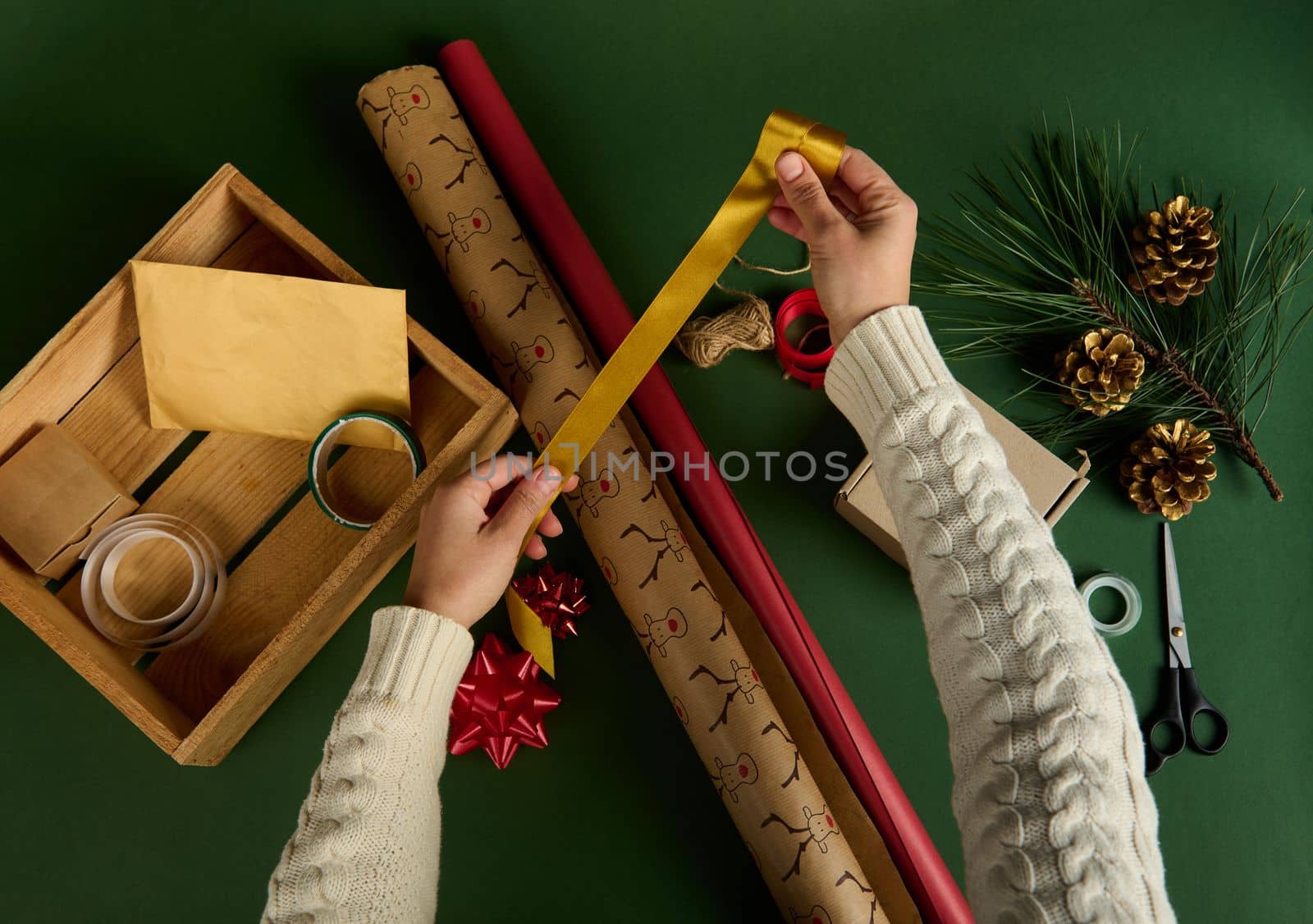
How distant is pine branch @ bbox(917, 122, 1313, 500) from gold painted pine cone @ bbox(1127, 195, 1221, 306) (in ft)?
0.06

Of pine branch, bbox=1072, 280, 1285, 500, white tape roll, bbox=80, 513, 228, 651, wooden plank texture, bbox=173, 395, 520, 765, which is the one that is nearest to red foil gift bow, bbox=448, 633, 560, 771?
wooden plank texture, bbox=173, 395, 520, 765

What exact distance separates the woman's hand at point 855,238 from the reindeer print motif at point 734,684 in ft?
0.92

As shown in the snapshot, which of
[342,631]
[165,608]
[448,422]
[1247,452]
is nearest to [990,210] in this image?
[1247,452]

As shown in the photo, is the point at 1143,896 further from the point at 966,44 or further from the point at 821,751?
the point at 966,44

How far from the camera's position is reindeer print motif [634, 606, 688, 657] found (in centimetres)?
70

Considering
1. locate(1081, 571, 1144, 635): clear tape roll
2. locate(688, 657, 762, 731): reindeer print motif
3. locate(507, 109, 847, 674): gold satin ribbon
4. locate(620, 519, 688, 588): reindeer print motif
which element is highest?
locate(507, 109, 847, 674): gold satin ribbon

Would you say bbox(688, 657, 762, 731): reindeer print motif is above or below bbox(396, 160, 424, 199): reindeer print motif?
below

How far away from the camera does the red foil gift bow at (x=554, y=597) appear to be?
29.7 inches

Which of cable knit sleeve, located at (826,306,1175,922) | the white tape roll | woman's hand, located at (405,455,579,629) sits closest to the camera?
cable knit sleeve, located at (826,306,1175,922)

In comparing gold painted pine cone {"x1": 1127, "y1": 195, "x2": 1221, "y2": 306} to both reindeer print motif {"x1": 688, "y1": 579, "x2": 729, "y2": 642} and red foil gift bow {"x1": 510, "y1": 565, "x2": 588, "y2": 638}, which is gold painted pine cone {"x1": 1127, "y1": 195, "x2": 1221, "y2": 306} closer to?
reindeer print motif {"x1": 688, "y1": 579, "x2": 729, "y2": 642}

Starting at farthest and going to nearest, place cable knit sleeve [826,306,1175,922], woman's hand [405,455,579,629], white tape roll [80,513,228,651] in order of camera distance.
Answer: white tape roll [80,513,228,651] < woman's hand [405,455,579,629] < cable knit sleeve [826,306,1175,922]

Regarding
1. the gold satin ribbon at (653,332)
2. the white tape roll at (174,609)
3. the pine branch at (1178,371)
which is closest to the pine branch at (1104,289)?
the pine branch at (1178,371)

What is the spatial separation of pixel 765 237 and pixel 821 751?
1.64 ft

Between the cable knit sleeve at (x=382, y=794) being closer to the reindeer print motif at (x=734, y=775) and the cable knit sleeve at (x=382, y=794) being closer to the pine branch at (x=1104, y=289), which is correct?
the reindeer print motif at (x=734, y=775)
